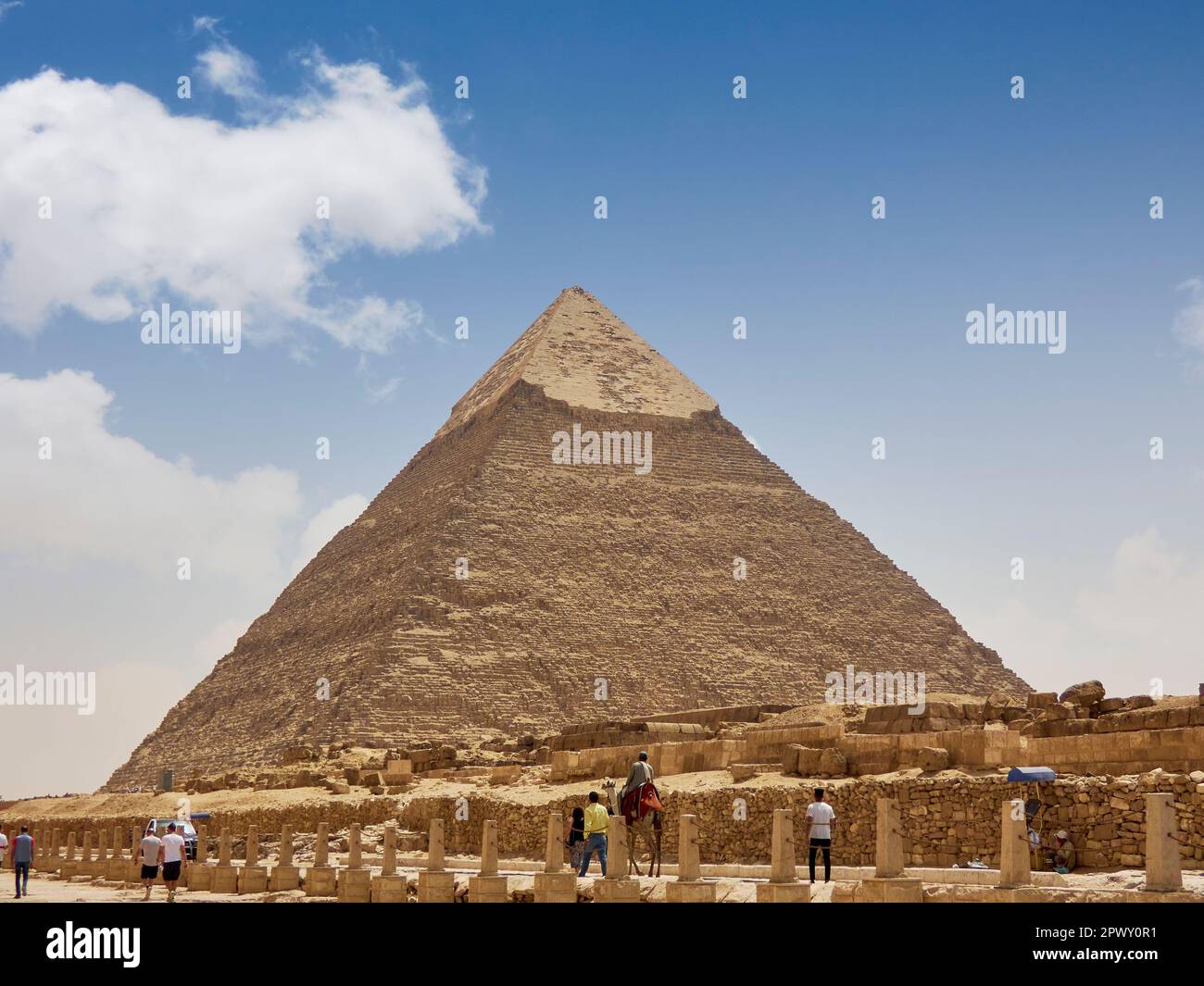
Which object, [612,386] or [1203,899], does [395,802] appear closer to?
[1203,899]

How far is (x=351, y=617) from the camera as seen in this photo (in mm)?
100312

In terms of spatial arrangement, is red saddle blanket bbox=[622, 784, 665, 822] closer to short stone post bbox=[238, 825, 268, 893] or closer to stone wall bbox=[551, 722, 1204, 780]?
stone wall bbox=[551, 722, 1204, 780]

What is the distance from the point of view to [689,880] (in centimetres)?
1320

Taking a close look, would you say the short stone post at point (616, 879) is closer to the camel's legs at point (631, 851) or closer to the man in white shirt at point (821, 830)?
the camel's legs at point (631, 851)

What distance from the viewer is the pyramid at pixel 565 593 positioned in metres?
88.7

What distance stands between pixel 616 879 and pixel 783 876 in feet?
5.99

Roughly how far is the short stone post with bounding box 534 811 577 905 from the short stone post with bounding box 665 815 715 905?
109 cm

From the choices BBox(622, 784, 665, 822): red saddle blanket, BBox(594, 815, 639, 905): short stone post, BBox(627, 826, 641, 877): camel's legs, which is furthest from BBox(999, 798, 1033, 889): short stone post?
BBox(627, 826, 641, 877): camel's legs

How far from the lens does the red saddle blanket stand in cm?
1617

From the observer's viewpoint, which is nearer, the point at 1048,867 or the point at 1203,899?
the point at 1203,899

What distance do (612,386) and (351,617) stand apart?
24683mm

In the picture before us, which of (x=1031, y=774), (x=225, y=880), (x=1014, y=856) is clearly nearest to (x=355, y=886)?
(x=225, y=880)
